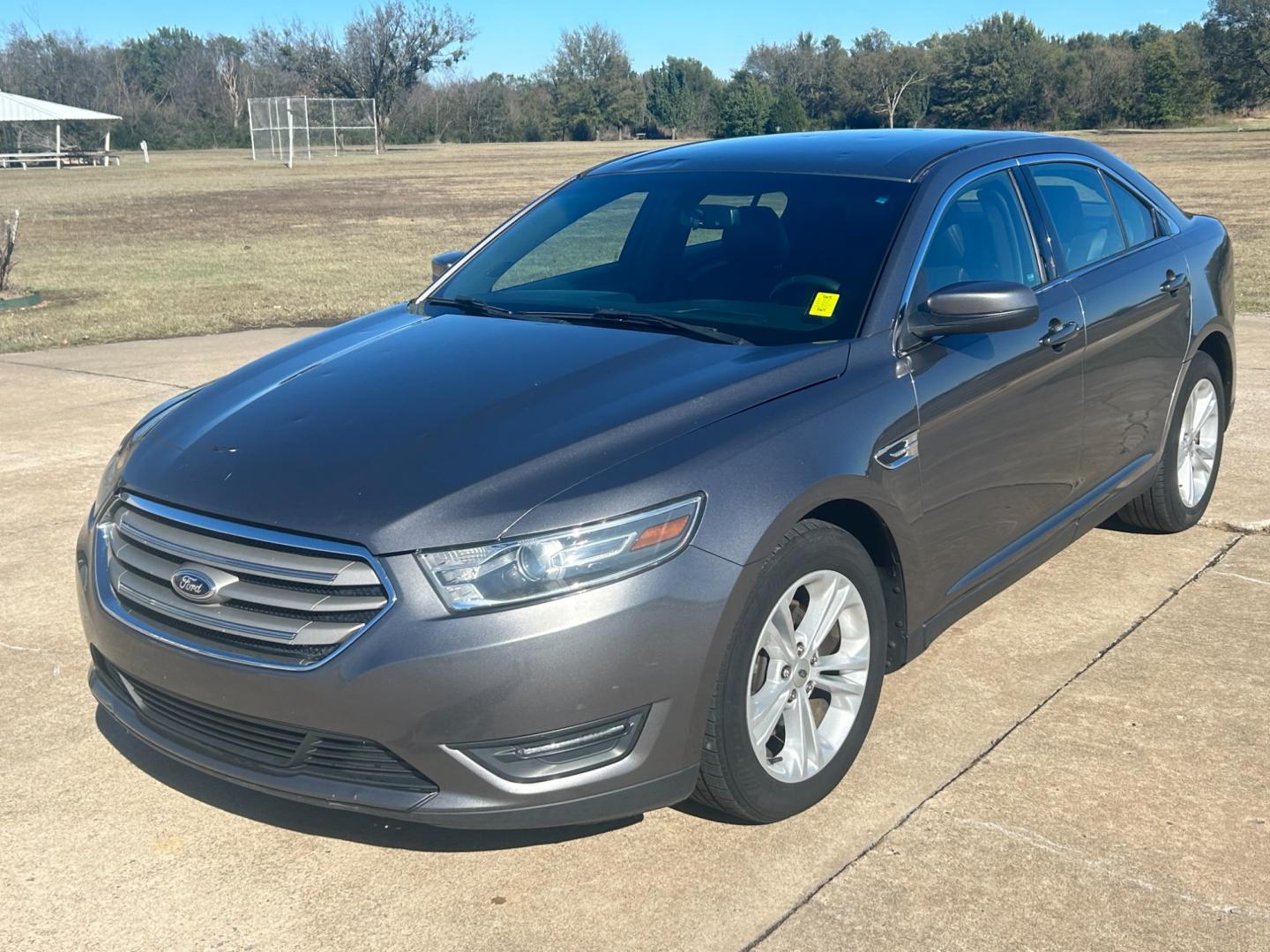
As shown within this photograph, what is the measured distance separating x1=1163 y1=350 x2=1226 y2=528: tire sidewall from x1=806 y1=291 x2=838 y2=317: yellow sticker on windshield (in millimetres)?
2119

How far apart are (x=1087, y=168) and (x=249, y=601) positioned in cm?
363

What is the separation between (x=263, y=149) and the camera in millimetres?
58688

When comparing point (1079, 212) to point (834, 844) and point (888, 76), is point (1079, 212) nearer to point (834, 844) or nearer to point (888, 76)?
point (834, 844)

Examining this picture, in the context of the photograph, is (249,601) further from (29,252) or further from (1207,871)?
(29,252)

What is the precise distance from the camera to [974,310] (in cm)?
375

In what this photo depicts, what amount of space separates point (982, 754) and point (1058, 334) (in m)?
1.44

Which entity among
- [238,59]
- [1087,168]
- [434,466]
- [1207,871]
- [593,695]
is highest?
[238,59]

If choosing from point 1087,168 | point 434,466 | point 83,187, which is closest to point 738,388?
point 434,466

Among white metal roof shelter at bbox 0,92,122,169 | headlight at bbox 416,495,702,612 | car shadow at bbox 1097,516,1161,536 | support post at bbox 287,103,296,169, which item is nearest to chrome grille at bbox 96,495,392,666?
headlight at bbox 416,495,702,612

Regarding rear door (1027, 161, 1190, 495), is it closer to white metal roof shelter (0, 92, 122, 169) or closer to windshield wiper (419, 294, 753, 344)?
windshield wiper (419, 294, 753, 344)

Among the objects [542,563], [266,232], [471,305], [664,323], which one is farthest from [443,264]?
[266,232]

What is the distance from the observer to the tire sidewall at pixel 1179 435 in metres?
5.39

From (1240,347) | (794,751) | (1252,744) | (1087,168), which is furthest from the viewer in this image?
(1240,347)

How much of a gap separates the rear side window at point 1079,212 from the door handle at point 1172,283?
0.82 feet
